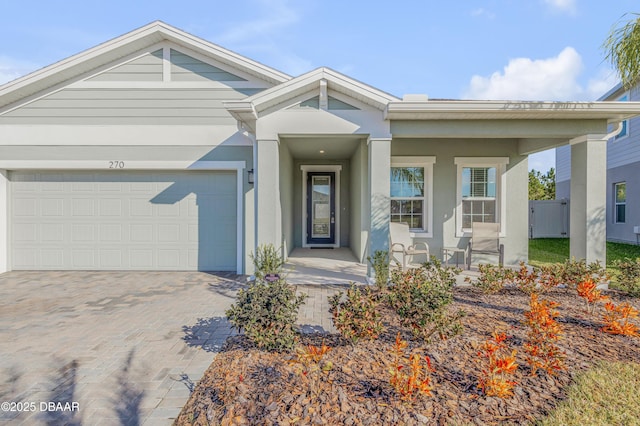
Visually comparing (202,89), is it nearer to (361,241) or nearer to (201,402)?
(361,241)

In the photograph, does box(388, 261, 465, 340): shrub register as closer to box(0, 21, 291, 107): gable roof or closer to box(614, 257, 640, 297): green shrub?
box(614, 257, 640, 297): green shrub

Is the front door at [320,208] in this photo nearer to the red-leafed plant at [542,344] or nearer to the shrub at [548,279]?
the shrub at [548,279]

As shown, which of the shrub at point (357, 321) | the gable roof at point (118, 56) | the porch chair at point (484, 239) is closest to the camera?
the shrub at point (357, 321)

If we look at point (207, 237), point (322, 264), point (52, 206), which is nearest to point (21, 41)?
point (52, 206)

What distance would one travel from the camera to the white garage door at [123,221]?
7289 mm

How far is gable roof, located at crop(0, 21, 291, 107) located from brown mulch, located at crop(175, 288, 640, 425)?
5607mm

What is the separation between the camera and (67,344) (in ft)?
12.0

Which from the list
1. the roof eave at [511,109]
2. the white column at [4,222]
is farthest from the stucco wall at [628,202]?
the white column at [4,222]

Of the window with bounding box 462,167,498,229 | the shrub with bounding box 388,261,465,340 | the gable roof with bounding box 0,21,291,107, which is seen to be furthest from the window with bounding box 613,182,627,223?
the gable roof with bounding box 0,21,291,107

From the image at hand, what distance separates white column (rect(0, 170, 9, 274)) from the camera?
23.4ft

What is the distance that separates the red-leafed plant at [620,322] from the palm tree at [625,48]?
3243 millimetres

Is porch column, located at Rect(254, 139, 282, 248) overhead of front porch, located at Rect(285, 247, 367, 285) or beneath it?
overhead

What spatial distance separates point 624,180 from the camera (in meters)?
12.2

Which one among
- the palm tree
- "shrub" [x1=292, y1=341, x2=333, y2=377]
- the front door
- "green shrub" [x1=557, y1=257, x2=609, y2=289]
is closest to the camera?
"shrub" [x1=292, y1=341, x2=333, y2=377]
